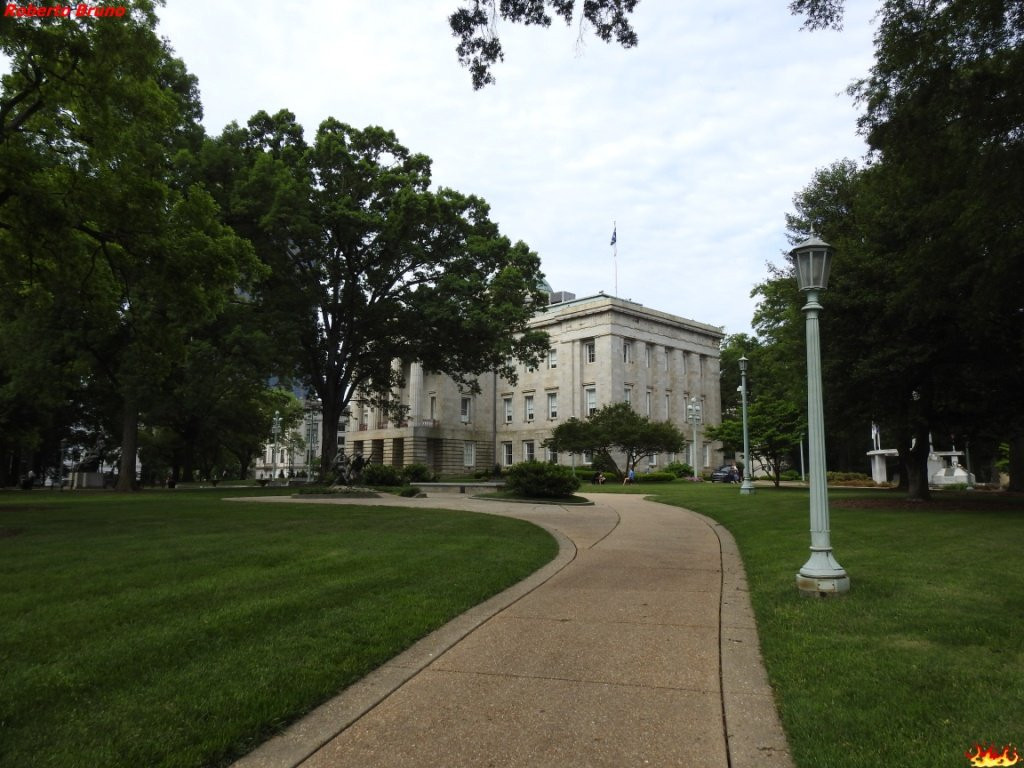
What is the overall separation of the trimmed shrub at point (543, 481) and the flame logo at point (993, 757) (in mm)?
22259

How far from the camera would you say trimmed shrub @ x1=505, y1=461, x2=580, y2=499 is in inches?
1024

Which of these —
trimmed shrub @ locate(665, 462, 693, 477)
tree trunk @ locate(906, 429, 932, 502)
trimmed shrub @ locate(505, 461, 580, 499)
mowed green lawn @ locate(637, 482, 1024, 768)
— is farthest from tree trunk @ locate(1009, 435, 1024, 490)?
trimmed shrub @ locate(665, 462, 693, 477)

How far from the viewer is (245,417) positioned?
179 ft

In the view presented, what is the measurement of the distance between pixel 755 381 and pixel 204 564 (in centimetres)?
6864

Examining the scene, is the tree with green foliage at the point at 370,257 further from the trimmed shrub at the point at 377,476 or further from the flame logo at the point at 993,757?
the flame logo at the point at 993,757

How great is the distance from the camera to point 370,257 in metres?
33.0

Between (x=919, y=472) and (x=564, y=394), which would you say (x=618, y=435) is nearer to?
(x=564, y=394)

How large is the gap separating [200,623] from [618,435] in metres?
47.6

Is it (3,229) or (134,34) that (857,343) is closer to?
(134,34)

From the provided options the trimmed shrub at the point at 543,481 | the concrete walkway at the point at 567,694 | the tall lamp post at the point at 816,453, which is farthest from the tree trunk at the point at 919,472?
the concrete walkway at the point at 567,694

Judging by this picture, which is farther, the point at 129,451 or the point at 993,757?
the point at 129,451

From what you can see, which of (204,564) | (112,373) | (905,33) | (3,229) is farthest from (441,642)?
(112,373)

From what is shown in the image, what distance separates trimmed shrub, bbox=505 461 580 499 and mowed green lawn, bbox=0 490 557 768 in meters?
12.5

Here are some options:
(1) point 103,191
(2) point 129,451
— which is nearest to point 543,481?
(1) point 103,191
